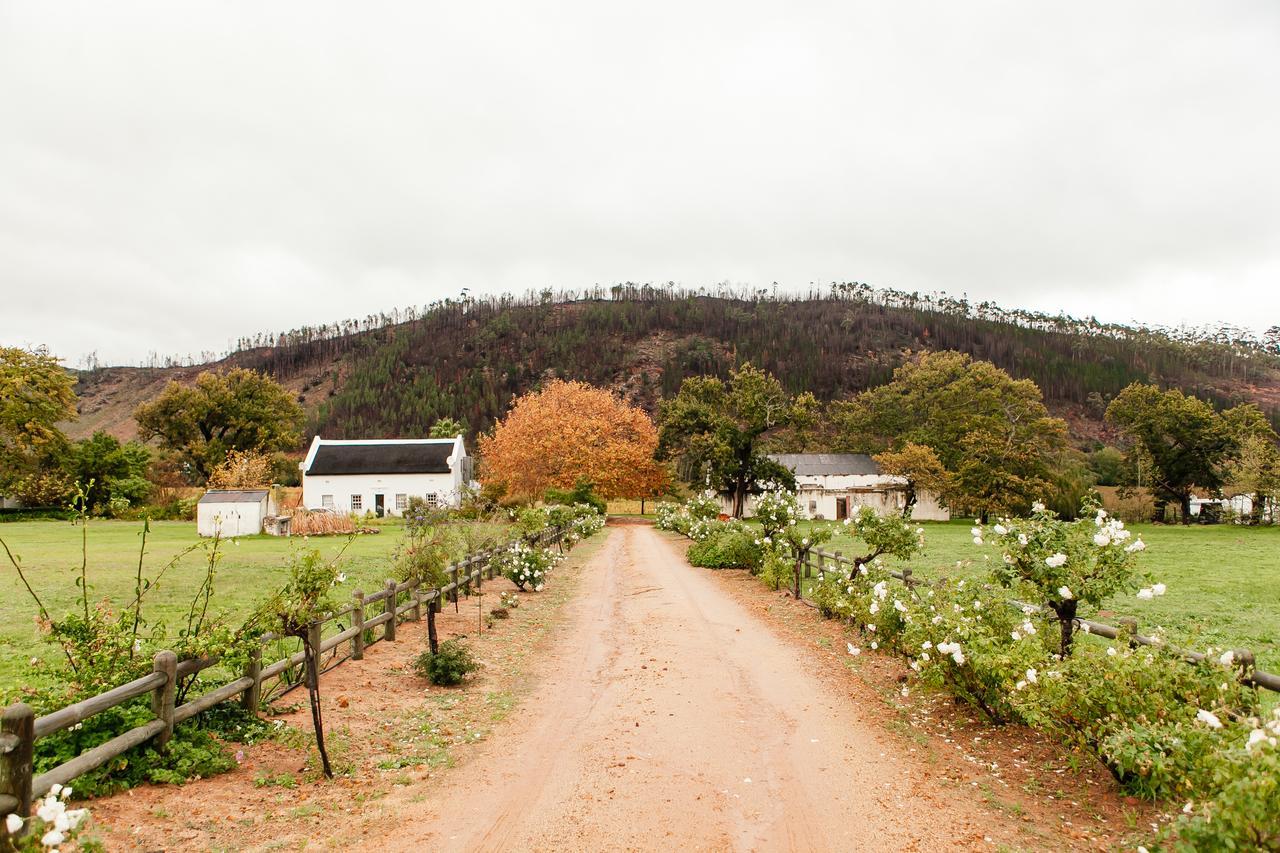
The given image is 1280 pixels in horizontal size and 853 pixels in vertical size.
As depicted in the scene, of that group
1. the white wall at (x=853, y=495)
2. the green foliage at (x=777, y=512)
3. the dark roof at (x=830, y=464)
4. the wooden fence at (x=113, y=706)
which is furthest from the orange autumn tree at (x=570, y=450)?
the wooden fence at (x=113, y=706)

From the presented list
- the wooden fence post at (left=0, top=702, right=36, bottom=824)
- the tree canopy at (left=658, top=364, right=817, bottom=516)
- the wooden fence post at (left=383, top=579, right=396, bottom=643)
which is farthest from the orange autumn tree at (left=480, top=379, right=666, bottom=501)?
the wooden fence post at (left=0, top=702, right=36, bottom=824)

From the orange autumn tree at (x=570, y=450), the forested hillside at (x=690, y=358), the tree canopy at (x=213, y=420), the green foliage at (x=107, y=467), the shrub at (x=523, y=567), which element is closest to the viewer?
the shrub at (x=523, y=567)

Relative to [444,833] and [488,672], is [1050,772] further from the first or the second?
[488,672]

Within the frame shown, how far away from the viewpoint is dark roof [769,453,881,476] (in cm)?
6006

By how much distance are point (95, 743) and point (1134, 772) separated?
7626mm

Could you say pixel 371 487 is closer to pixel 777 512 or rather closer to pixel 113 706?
pixel 777 512

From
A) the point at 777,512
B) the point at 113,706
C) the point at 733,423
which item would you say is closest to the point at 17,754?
the point at 113,706

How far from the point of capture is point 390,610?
11203 millimetres

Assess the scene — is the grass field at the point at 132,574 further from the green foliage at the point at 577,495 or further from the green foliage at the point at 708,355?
the green foliage at the point at 708,355

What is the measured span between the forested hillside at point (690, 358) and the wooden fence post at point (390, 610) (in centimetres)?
12708

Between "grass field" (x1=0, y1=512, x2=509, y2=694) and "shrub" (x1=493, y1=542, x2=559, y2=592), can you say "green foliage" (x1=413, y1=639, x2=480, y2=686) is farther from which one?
"shrub" (x1=493, y1=542, x2=559, y2=592)

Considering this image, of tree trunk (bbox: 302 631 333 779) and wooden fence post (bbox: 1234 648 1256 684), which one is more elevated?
wooden fence post (bbox: 1234 648 1256 684)

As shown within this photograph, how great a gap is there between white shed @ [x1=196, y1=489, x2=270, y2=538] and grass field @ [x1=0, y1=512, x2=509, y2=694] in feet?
4.11

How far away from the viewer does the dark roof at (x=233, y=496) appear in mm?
33562
